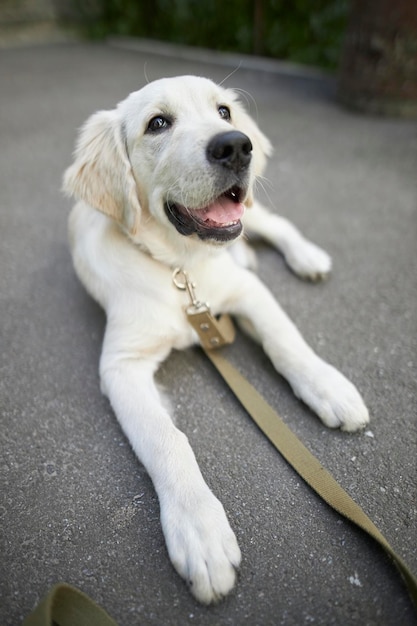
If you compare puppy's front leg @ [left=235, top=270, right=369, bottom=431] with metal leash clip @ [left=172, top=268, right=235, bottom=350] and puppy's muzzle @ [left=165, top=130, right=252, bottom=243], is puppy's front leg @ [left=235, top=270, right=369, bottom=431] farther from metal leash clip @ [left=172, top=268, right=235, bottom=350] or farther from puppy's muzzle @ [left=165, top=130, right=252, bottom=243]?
puppy's muzzle @ [left=165, top=130, right=252, bottom=243]

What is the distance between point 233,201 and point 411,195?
2.22 metres

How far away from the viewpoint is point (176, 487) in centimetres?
142

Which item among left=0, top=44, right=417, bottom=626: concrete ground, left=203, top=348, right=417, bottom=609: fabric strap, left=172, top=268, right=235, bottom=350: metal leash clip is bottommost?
left=0, top=44, right=417, bottom=626: concrete ground

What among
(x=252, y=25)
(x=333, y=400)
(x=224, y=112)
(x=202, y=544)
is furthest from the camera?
(x=252, y=25)

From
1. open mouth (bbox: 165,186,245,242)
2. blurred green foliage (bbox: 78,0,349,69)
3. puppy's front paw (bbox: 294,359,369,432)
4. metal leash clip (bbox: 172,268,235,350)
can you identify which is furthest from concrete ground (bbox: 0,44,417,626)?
blurred green foliage (bbox: 78,0,349,69)

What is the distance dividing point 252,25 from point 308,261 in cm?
613

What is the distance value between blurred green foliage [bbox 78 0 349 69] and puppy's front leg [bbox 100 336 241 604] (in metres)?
6.20

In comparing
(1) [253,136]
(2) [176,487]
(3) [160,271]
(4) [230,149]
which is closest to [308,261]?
(1) [253,136]

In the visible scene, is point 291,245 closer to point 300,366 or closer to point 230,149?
point 300,366

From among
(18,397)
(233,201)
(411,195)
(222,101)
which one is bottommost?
(18,397)

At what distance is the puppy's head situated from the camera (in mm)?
1600

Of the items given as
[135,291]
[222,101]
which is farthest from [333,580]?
[222,101]

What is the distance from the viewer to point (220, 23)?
7.39 meters

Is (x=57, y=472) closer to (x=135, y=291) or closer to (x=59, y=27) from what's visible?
(x=135, y=291)
